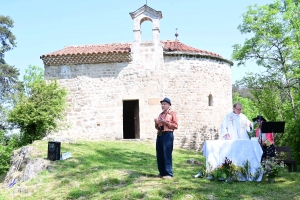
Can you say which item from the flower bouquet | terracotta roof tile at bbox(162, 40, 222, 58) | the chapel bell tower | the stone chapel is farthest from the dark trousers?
terracotta roof tile at bbox(162, 40, 222, 58)

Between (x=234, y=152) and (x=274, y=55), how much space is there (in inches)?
559

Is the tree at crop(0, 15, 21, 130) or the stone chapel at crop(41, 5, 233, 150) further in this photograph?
the tree at crop(0, 15, 21, 130)

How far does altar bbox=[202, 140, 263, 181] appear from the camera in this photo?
714 cm

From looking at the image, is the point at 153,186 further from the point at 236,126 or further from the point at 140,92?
the point at 140,92

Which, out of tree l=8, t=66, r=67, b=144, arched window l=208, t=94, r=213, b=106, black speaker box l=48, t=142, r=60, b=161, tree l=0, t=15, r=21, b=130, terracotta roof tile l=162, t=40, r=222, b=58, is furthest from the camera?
tree l=0, t=15, r=21, b=130

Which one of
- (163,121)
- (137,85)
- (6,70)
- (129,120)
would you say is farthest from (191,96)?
(6,70)

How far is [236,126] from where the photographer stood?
7875 mm

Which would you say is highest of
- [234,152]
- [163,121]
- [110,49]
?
[110,49]

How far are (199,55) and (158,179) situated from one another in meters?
10.8

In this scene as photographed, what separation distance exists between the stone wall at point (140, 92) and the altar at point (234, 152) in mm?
8747

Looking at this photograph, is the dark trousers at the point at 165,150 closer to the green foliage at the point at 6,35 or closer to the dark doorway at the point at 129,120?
the dark doorway at the point at 129,120

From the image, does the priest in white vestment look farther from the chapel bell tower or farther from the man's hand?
the chapel bell tower

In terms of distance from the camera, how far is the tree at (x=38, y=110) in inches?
569

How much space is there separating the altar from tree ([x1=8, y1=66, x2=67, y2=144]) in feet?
31.0
